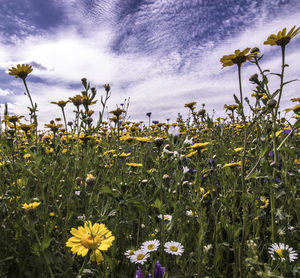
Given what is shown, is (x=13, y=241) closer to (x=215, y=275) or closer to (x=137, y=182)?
(x=137, y=182)

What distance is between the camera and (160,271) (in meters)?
1.09

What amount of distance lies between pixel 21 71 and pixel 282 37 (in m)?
2.31

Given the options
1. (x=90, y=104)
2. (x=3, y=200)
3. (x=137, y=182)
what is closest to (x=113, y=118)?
(x=137, y=182)

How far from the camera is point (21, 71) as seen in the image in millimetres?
2273

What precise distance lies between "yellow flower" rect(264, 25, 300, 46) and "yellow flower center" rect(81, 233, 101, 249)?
1600 mm

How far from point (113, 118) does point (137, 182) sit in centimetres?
136

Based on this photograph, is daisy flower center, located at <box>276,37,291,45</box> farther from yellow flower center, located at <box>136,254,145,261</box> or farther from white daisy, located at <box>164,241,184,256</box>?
yellow flower center, located at <box>136,254,145,261</box>

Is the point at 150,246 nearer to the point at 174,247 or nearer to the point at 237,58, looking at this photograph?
the point at 174,247

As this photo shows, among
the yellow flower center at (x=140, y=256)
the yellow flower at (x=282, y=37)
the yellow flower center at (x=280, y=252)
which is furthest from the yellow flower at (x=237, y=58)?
the yellow flower center at (x=140, y=256)

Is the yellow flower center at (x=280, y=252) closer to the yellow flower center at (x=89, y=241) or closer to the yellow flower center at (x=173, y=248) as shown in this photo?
the yellow flower center at (x=173, y=248)

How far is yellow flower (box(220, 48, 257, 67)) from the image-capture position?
1347 mm

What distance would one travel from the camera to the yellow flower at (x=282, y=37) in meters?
A: 1.43

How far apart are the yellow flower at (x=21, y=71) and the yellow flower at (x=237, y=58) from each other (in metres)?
1.94

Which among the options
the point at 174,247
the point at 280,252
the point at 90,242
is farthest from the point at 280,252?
the point at 90,242
